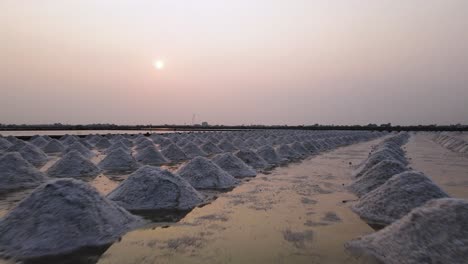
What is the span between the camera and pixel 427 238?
4273mm

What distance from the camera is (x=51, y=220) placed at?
202 inches

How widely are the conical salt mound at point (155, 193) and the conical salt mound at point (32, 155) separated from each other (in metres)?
10.6

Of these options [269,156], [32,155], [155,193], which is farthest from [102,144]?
[155,193]

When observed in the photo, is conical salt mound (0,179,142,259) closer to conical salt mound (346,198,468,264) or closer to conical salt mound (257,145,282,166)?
conical salt mound (346,198,468,264)

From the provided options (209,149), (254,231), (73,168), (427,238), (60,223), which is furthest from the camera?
(209,149)

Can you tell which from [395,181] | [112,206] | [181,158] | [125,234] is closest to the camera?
[125,234]

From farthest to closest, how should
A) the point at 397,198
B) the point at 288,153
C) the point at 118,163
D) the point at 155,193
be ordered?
the point at 288,153 → the point at 118,163 → the point at 155,193 → the point at 397,198

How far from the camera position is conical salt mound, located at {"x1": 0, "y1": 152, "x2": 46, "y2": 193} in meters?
9.66

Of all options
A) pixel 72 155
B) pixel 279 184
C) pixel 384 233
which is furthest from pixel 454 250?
pixel 72 155

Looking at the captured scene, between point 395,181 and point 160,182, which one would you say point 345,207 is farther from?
point 160,182

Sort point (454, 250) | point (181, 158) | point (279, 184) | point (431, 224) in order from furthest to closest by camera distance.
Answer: point (181, 158) → point (279, 184) → point (431, 224) → point (454, 250)

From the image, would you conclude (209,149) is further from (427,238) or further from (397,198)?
(427,238)

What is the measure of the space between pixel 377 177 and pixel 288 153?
10.5m

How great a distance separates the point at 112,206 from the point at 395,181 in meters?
5.14
